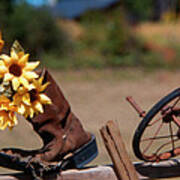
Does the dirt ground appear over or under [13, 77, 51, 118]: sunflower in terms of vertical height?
under

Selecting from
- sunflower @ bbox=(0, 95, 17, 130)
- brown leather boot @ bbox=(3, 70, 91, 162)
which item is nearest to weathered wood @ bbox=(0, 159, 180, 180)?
brown leather boot @ bbox=(3, 70, 91, 162)

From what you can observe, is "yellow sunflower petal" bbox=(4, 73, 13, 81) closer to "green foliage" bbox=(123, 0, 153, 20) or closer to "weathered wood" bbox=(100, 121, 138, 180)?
"weathered wood" bbox=(100, 121, 138, 180)

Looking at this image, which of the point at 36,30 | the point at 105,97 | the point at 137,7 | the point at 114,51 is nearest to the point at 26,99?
the point at 105,97

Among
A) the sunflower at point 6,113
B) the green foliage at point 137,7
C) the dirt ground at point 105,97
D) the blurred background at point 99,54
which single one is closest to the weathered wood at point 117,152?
the sunflower at point 6,113

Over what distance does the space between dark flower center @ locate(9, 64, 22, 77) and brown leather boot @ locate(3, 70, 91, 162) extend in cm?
28

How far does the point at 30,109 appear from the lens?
1.62 meters

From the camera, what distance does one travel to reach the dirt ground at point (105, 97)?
199 inches

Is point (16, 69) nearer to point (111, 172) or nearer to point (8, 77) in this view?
point (8, 77)

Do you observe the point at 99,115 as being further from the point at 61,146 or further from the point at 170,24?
the point at 170,24

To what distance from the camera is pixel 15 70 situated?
159 centimetres

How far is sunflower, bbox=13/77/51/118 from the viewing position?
5.18 feet

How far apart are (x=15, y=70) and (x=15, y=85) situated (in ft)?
0.25

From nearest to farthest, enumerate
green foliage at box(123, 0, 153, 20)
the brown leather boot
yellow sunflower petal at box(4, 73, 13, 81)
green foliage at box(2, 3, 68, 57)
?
1. yellow sunflower petal at box(4, 73, 13, 81)
2. the brown leather boot
3. green foliage at box(2, 3, 68, 57)
4. green foliage at box(123, 0, 153, 20)

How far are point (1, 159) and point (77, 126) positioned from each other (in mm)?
411
